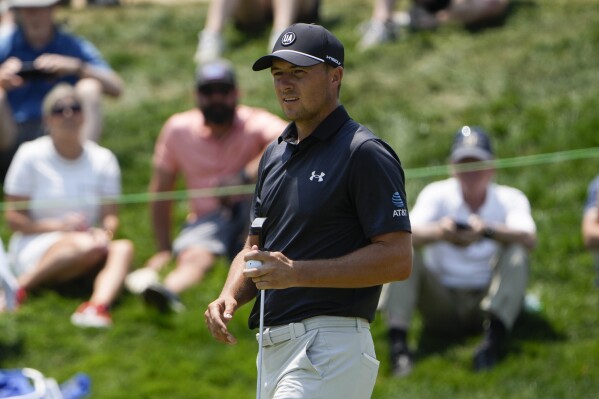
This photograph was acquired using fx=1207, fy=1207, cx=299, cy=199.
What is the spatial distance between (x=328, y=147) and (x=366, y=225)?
1.15 feet

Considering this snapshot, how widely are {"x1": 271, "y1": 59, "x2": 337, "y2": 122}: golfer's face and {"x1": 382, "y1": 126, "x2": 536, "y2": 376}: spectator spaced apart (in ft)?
10.4

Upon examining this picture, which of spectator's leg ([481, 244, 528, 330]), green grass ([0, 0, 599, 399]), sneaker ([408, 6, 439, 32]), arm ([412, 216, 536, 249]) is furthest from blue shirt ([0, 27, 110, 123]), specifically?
spectator's leg ([481, 244, 528, 330])

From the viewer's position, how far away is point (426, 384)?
24.4 ft

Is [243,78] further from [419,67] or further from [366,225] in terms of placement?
[366,225]

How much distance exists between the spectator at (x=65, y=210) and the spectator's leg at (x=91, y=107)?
55 centimetres

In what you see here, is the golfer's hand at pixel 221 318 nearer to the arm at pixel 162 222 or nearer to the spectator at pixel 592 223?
the spectator at pixel 592 223

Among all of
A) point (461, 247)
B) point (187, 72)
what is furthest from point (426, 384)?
point (187, 72)

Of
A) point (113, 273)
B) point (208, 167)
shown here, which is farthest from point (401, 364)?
point (208, 167)

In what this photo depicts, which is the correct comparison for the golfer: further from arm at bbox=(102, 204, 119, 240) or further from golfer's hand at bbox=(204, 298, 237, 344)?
arm at bbox=(102, 204, 119, 240)

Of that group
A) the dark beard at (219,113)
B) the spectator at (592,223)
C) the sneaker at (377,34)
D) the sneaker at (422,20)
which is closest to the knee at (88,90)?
the dark beard at (219,113)

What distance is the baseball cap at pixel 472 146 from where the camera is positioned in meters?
8.01

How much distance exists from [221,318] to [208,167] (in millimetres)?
4485

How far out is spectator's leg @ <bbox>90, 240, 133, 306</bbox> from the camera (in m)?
8.27

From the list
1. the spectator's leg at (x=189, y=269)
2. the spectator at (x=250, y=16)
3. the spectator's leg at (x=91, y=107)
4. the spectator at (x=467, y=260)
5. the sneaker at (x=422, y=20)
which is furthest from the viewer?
the sneaker at (x=422, y=20)
